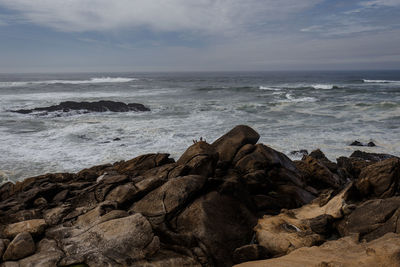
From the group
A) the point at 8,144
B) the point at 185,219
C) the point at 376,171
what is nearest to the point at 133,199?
the point at 185,219

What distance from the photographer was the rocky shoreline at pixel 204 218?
6133 mm

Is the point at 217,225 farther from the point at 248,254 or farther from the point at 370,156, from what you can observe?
the point at 370,156

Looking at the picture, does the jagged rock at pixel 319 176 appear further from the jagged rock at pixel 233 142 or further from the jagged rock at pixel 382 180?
the jagged rock at pixel 382 180

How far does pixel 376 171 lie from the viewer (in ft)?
28.8

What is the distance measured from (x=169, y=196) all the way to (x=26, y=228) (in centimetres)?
317

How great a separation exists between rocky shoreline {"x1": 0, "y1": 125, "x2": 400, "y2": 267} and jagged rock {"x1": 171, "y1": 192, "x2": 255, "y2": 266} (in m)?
0.02

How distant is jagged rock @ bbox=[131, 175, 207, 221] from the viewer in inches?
297

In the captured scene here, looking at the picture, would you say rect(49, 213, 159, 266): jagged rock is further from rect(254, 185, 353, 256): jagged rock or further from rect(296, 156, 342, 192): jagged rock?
rect(296, 156, 342, 192): jagged rock

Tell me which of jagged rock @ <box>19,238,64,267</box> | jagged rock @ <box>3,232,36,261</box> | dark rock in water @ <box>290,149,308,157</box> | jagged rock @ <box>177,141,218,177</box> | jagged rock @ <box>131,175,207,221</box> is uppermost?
jagged rock @ <box>177,141,218,177</box>

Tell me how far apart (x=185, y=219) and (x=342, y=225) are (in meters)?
3.66

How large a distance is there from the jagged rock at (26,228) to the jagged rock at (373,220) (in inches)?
265

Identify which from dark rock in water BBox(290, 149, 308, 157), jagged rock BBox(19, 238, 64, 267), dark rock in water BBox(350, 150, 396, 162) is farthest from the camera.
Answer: dark rock in water BBox(290, 149, 308, 157)

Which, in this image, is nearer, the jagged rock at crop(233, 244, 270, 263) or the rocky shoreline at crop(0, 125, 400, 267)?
the rocky shoreline at crop(0, 125, 400, 267)

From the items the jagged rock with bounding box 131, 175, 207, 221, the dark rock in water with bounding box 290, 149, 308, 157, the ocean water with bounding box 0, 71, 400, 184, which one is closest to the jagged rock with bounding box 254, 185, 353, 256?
the jagged rock with bounding box 131, 175, 207, 221
